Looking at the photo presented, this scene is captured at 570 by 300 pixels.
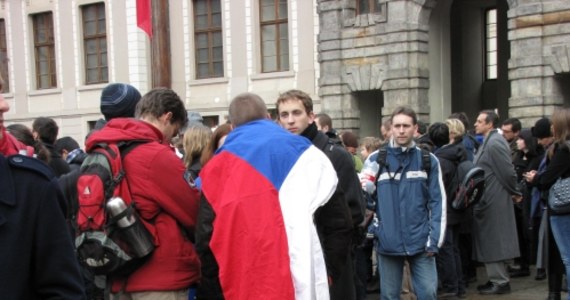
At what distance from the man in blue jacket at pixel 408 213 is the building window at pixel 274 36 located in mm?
14441

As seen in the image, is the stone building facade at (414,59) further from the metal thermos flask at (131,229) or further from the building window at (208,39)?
the metal thermos flask at (131,229)

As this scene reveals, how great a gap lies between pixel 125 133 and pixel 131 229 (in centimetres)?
50

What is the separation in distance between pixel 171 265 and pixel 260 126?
0.82 m

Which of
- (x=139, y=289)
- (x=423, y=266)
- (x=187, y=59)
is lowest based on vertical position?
(x=423, y=266)

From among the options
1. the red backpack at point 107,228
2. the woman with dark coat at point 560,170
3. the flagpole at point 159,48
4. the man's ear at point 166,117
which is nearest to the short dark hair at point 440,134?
the woman with dark coat at point 560,170

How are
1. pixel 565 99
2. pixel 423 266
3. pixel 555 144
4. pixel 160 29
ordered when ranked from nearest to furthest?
pixel 423 266 < pixel 555 144 < pixel 160 29 < pixel 565 99

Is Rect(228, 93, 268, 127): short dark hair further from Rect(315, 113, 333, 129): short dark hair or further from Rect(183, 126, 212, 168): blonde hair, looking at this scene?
Rect(315, 113, 333, 129): short dark hair

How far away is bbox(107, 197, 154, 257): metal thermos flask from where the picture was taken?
3498 mm

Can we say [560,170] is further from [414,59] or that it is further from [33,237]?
[414,59]

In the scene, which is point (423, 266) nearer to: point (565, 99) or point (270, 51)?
point (565, 99)

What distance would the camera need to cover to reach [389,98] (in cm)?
1703

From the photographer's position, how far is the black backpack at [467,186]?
7.49 meters

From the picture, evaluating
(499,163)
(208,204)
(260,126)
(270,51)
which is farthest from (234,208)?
(270,51)

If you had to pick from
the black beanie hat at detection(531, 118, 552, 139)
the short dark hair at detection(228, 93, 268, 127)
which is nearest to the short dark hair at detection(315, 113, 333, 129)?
the black beanie hat at detection(531, 118, 552, 139)
